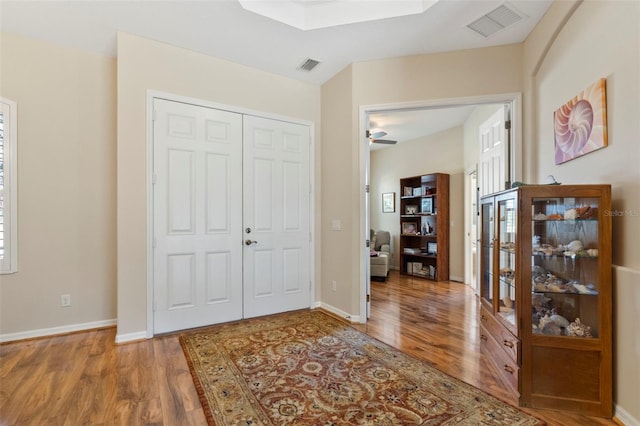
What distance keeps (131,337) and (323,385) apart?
78.7 inches

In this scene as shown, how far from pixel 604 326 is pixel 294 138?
132 inches

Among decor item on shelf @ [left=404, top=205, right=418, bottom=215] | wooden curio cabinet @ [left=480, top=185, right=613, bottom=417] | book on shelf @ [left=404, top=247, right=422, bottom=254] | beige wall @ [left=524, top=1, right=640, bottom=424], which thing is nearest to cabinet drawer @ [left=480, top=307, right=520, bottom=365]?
wooden curio cabinet @ [left=480, top=185, right=613, bottom=417]

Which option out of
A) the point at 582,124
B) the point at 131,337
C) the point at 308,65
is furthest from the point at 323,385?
the point at 308,65

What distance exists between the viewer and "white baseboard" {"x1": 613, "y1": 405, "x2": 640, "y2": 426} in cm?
172

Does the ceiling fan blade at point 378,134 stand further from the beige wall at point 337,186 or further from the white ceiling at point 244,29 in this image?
the white ceiling at point 244,29

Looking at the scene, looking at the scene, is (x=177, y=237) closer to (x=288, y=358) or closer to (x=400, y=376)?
(x=288, y=358)

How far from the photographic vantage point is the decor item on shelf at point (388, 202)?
7.43m

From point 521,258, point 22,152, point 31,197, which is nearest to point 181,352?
point 31,197

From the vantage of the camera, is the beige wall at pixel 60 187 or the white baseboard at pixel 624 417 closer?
the white baseboard at pixel 624 417

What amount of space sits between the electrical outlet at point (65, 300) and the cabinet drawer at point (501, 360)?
407cm

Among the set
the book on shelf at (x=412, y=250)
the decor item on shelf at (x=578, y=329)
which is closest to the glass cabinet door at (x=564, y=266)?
the decor item on shelf at (x=578, y=329)

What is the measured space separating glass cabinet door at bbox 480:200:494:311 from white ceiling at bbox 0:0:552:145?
164 cm

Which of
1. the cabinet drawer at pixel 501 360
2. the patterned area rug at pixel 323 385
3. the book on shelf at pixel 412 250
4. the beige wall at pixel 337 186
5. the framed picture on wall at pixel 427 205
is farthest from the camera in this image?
the book on shelf at pixel 412 250

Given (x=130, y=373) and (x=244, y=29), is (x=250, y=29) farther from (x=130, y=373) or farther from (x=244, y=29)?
(x=130, y=373)
